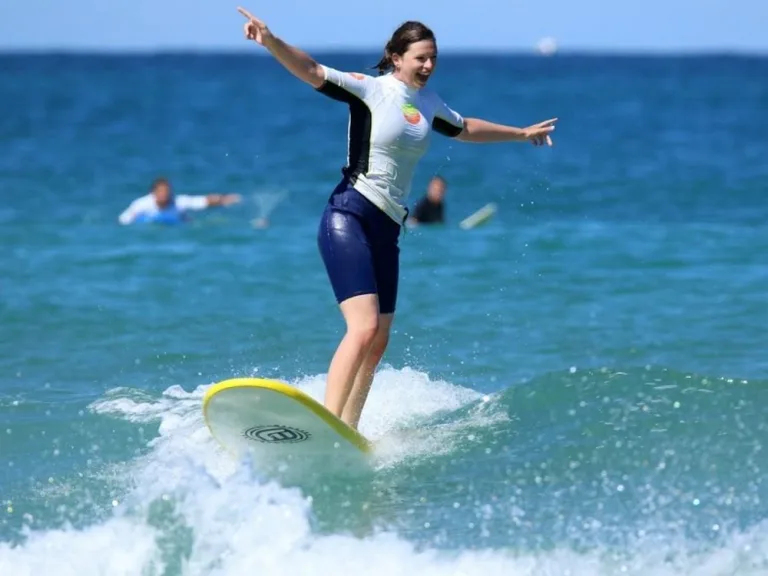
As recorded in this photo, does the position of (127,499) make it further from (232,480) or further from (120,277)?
(120,277)

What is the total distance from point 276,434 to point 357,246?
1.00m

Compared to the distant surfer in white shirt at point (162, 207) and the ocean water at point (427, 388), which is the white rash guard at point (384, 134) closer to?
the ocean water at point (427, 388)

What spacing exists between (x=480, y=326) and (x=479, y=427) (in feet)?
12.0

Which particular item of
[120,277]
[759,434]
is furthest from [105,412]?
[120,277]

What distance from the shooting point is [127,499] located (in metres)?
6.32

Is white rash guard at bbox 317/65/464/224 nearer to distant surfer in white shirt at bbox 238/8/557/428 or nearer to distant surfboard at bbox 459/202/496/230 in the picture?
distant surfer in white shirt at bbox 238/8/557/428

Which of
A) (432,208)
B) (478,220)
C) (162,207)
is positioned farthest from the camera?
(432,208)

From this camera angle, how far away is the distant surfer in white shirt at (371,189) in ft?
21.7

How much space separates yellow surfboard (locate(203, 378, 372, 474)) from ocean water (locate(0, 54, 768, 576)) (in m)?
0.16

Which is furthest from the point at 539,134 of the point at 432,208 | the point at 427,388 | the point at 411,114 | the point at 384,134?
the point at 432,208

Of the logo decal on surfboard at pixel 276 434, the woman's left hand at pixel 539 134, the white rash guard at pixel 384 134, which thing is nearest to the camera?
the logo decal on surfboard at pixel 276 434

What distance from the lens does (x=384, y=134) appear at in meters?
6.65

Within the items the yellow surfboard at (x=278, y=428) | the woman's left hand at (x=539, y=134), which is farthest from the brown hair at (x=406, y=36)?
the yellow surfboard at (x=278, y=428)

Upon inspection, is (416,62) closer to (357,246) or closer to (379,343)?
(357,246)
